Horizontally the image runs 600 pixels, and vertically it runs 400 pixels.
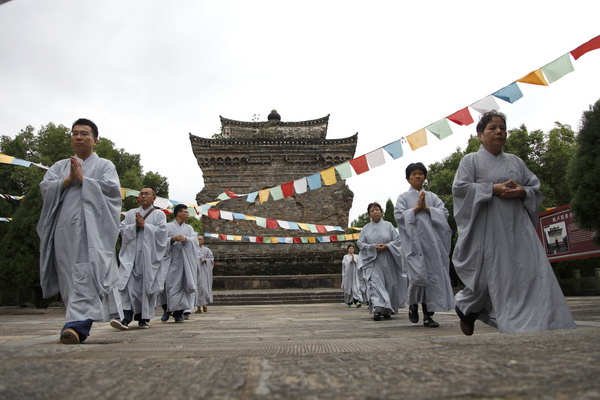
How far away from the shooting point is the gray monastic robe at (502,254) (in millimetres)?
3414

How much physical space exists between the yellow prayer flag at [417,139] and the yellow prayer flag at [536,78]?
1.96m

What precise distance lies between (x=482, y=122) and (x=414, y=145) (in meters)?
4.46

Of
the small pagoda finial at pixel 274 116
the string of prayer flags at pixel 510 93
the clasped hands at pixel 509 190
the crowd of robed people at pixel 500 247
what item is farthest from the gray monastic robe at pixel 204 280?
the small pagoda finial at pixel 274 116

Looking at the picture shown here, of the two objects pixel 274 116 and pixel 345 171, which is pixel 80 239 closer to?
pixel 345 171

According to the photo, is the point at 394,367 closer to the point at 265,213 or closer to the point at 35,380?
the point at 35,380

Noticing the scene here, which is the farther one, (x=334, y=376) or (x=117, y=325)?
(x=117, y=325)

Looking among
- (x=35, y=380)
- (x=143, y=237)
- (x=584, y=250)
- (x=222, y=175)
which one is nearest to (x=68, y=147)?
(x=222, y=175)

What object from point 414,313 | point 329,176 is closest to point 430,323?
point 414,313

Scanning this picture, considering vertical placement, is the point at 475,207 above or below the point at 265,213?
below

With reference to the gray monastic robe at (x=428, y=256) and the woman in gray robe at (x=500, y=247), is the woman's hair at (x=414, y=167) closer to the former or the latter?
the gray monastic robe at (x=428, y=256)

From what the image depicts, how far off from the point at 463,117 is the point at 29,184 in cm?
2105

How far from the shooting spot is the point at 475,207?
12.5ft

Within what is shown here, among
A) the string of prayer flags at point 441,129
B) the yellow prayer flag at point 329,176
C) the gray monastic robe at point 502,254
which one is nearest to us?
the gray monastic robe at point 502,254

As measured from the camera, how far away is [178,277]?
759 centimetres
